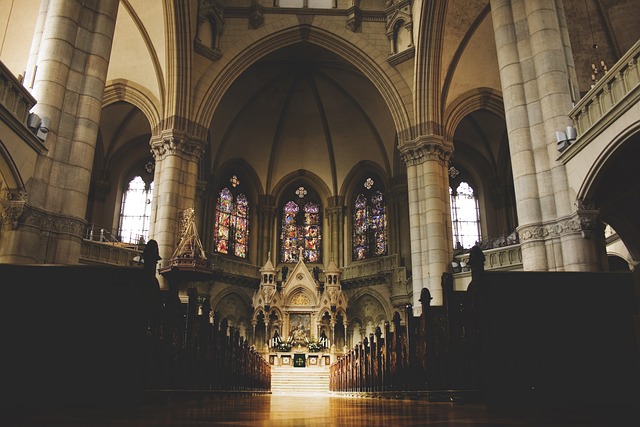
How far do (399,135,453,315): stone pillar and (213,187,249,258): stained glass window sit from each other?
1076 centimetres

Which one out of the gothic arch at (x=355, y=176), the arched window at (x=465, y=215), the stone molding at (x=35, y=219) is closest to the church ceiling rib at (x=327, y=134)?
the gothic arch at (x=355, y=176)

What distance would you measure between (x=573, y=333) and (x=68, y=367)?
17.0 ft

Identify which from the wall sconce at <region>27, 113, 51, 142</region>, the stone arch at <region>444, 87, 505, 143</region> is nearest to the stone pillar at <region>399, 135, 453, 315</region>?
the stone arch at <region>444, 87, 505, 143</region>

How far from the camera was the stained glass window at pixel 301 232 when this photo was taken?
2781 cm

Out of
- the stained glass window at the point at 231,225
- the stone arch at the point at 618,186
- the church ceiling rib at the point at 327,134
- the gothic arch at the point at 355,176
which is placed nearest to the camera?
the stone arch at the point at 618,186

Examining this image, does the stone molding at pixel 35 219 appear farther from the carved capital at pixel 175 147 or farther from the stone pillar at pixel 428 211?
the stone pillar at pixel 428 211

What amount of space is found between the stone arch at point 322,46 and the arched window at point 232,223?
7.53 metres

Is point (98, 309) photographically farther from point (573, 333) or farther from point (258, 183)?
point (258, 183)

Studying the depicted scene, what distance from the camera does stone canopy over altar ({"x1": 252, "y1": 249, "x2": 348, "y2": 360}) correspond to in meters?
24.1

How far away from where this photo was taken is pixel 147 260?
5.22 m

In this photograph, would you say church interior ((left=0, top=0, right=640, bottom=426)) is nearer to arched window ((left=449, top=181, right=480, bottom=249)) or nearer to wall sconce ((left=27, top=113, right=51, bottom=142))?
wall sconce ((left=27, top=113, right=51, bottom=142))

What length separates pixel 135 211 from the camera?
25031 millimetres

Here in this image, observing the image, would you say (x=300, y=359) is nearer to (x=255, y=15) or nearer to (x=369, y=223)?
(x=369, y=223)

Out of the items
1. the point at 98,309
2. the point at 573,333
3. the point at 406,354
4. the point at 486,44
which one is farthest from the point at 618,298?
the point at 486,44
